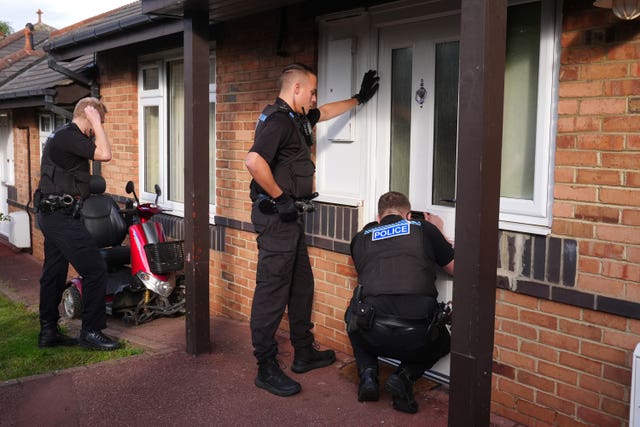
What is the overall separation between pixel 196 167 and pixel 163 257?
162 cm

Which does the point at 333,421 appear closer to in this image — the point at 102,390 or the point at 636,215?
the point at 102,390

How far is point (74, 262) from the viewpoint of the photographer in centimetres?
548

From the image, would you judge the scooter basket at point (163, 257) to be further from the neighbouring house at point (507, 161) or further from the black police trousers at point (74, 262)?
the black police trousers at point (74, 262)

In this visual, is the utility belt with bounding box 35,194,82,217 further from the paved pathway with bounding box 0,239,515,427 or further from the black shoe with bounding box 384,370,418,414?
the black shoe with bounding box 384,370,418,414

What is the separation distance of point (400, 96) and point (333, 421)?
2.21m

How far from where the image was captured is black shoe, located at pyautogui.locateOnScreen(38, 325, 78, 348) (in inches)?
228

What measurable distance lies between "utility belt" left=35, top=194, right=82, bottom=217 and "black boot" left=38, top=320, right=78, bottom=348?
39.5 inches

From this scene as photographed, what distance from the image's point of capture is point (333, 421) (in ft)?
13.3

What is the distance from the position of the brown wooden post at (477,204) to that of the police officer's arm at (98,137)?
344 centimetres

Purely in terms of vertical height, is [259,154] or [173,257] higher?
[259,154]

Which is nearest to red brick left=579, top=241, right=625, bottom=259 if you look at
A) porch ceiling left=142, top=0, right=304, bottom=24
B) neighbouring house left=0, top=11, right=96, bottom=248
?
porch ceiling left=142, top=0, right=304, bottom=24

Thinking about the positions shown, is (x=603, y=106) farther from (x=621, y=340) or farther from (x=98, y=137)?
(x=98, y=137)

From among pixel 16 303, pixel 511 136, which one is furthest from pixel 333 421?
pixel 16 303

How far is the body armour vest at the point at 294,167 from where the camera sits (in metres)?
4.43
